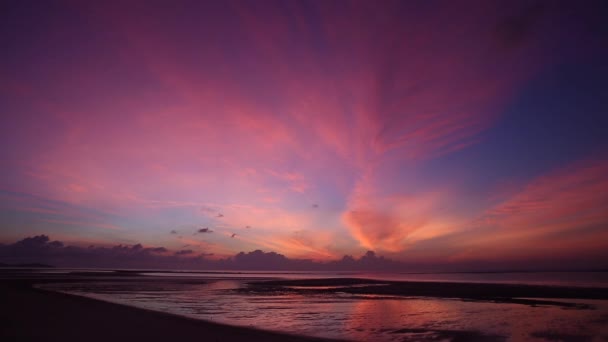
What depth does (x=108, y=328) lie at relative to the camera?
17.3m

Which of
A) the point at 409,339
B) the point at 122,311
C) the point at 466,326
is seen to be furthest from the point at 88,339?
the point at 466,326

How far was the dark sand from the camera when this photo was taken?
15.4 m

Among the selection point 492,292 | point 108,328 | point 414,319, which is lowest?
point 108,328

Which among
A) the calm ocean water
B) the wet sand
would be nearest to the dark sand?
the calm ocean water

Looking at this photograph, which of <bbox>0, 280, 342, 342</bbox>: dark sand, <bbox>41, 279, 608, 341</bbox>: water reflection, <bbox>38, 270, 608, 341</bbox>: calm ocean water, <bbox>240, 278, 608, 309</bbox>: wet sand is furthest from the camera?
<bbox>240, 278, 608, 309</bbox>: wet sand

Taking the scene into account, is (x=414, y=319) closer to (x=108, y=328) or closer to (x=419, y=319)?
(x=419, y=319)

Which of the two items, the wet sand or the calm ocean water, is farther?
the wet sand

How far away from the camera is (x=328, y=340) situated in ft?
54.9

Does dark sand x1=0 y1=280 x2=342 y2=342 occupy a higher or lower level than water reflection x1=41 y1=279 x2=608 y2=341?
lower

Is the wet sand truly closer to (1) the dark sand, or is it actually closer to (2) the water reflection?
(2) the water reflection

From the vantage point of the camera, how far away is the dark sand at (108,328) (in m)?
15.4

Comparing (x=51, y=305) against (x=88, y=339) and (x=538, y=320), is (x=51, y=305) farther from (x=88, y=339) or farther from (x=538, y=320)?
(x=538, y=320)

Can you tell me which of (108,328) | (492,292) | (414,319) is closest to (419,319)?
(414,319)

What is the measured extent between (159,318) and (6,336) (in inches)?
297
